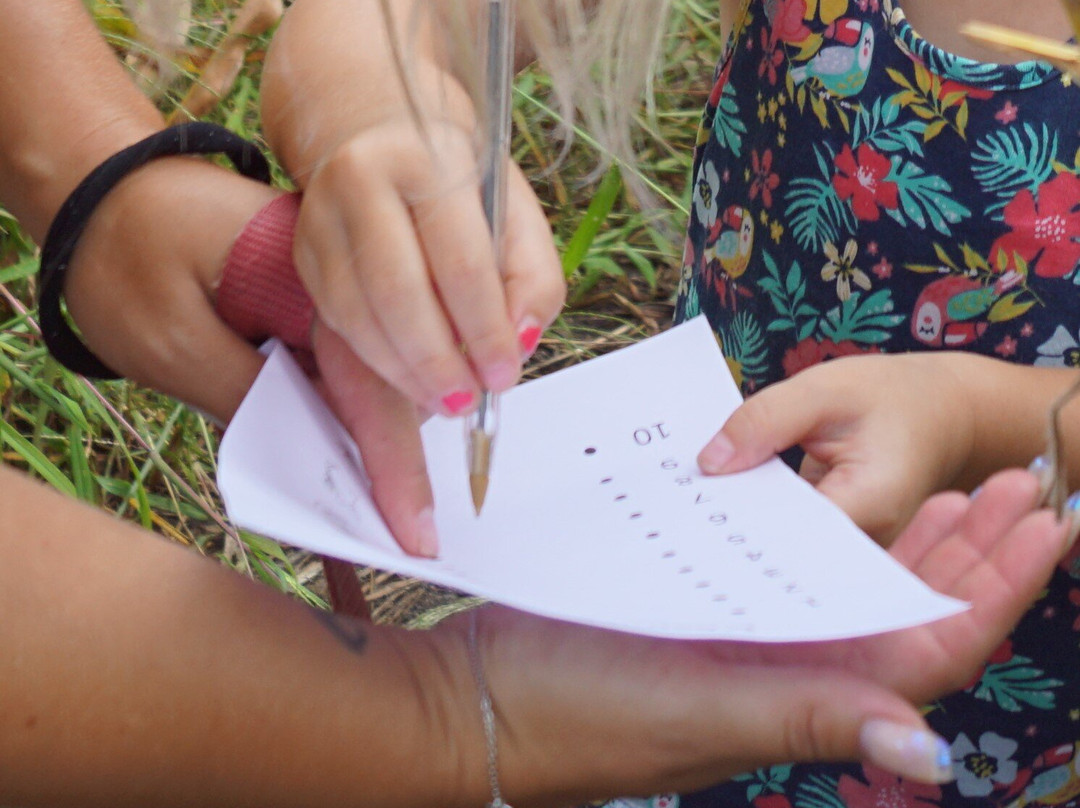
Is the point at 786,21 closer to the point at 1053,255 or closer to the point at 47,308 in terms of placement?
the point at 1053,255

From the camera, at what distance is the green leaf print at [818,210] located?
32.4 inches

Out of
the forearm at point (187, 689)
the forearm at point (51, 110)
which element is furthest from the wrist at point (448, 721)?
the forearm at point (51, 110)

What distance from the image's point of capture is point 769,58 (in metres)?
0.86

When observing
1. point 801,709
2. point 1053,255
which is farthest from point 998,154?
point 801,709

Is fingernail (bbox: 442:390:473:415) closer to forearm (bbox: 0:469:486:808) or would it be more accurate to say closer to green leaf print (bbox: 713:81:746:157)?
forearm (bbox: 0:469:486:808)

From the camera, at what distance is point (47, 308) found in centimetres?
70

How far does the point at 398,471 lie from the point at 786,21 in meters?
0.49

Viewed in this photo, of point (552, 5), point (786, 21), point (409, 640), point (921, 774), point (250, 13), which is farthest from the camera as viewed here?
point (250, 13)

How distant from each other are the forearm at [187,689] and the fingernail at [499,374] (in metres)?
0.14

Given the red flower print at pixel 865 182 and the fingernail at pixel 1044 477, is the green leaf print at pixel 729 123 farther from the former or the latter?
the fingernail at pixel 1044 477

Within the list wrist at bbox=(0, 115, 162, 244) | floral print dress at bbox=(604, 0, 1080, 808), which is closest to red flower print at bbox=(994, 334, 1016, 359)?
floral print dress at bbox=(604, 0, 1080, 808)

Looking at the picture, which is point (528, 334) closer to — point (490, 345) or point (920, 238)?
point (490, 345)

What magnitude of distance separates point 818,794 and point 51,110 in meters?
0.76

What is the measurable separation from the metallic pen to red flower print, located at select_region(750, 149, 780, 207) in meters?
0.35
